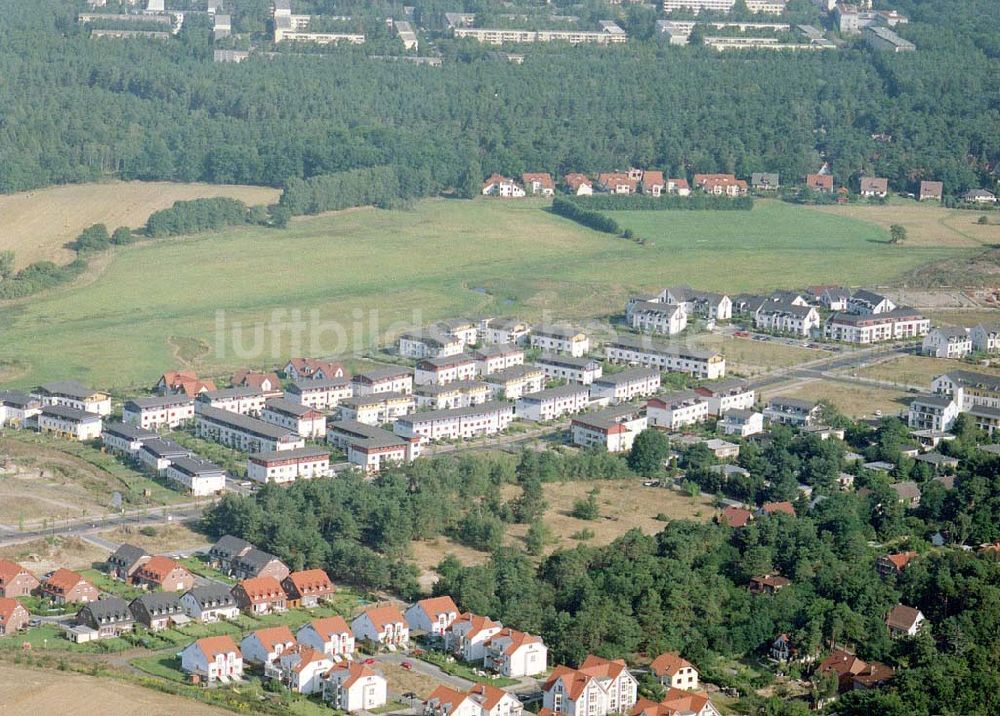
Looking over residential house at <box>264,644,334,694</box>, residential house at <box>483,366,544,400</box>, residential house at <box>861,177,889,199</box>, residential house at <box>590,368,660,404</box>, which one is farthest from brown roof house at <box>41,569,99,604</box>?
residential house at <box>861,177,889,199</box>

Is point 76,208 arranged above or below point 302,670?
above

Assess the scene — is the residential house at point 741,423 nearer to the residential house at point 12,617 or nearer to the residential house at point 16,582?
the residential house at point 16,582

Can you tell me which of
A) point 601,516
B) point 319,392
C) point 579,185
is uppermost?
point 579,185

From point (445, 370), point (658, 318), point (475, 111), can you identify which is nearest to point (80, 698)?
point (445, 370)

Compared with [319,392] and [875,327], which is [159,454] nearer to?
[319,392]

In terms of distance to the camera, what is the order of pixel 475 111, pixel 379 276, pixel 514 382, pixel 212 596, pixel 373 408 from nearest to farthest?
pixel 212 596 → pixel 373 408 → pixel 514 382 → pixel 379 276 → pixel 475 111
